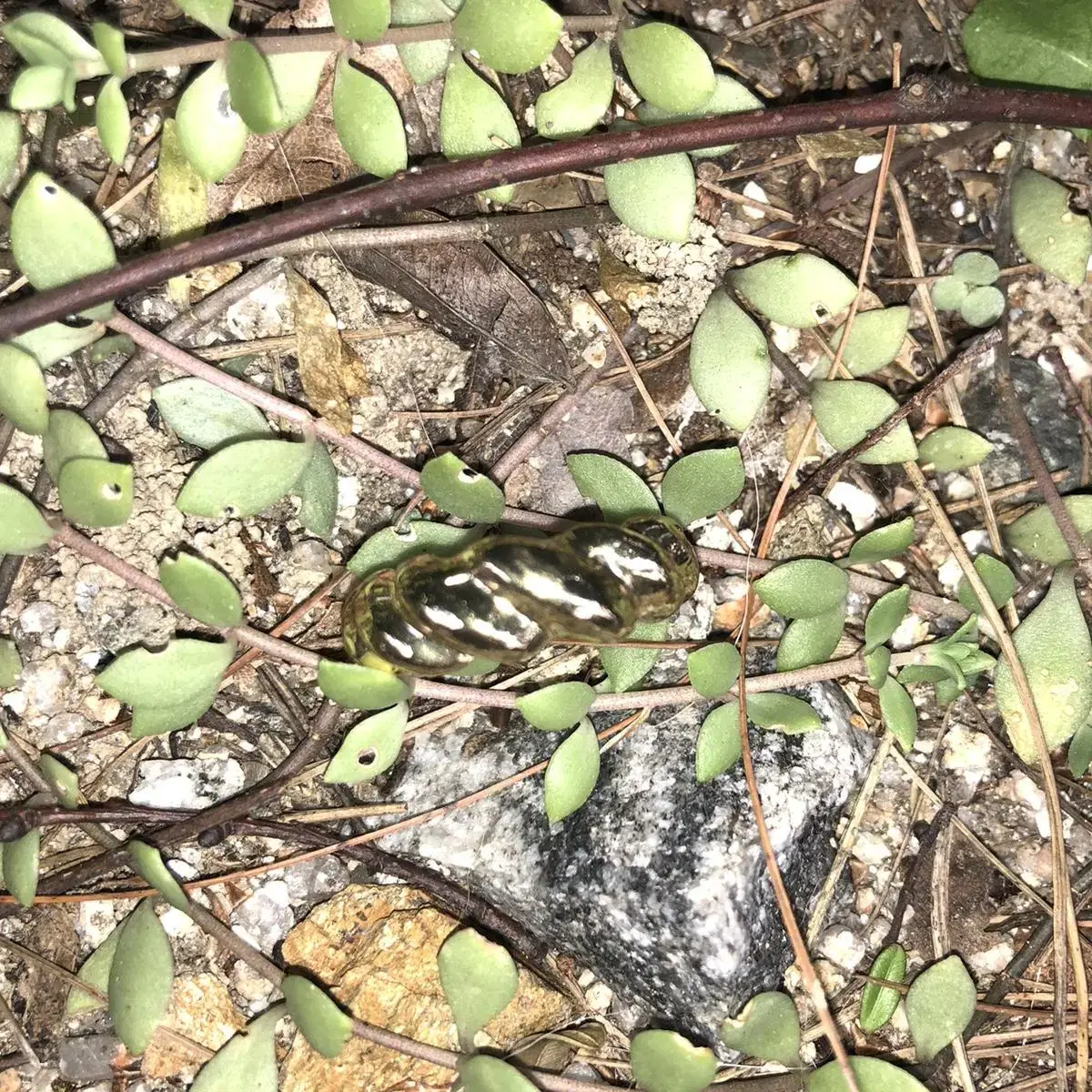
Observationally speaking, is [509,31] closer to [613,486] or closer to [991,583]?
[613,486]

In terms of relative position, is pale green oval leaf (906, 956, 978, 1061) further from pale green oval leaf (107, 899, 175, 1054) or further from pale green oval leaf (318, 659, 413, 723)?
pale green oval leaf (107, 899, 175, 1054)

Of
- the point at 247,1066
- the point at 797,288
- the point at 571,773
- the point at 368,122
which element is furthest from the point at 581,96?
the point at 247,1066

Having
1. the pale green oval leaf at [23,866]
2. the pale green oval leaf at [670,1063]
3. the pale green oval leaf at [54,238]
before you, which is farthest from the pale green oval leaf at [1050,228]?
the pale green oval leaf at [23,866]

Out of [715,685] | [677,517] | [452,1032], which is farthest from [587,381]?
[452,1032]

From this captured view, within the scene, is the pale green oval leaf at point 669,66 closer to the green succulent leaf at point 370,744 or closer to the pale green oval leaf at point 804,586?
the pale green oval leaf at point 804,586

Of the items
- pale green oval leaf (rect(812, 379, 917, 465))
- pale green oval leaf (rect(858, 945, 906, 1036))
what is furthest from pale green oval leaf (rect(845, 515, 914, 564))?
pale green oval leaf (rect(858, 945, 906, 1036))
